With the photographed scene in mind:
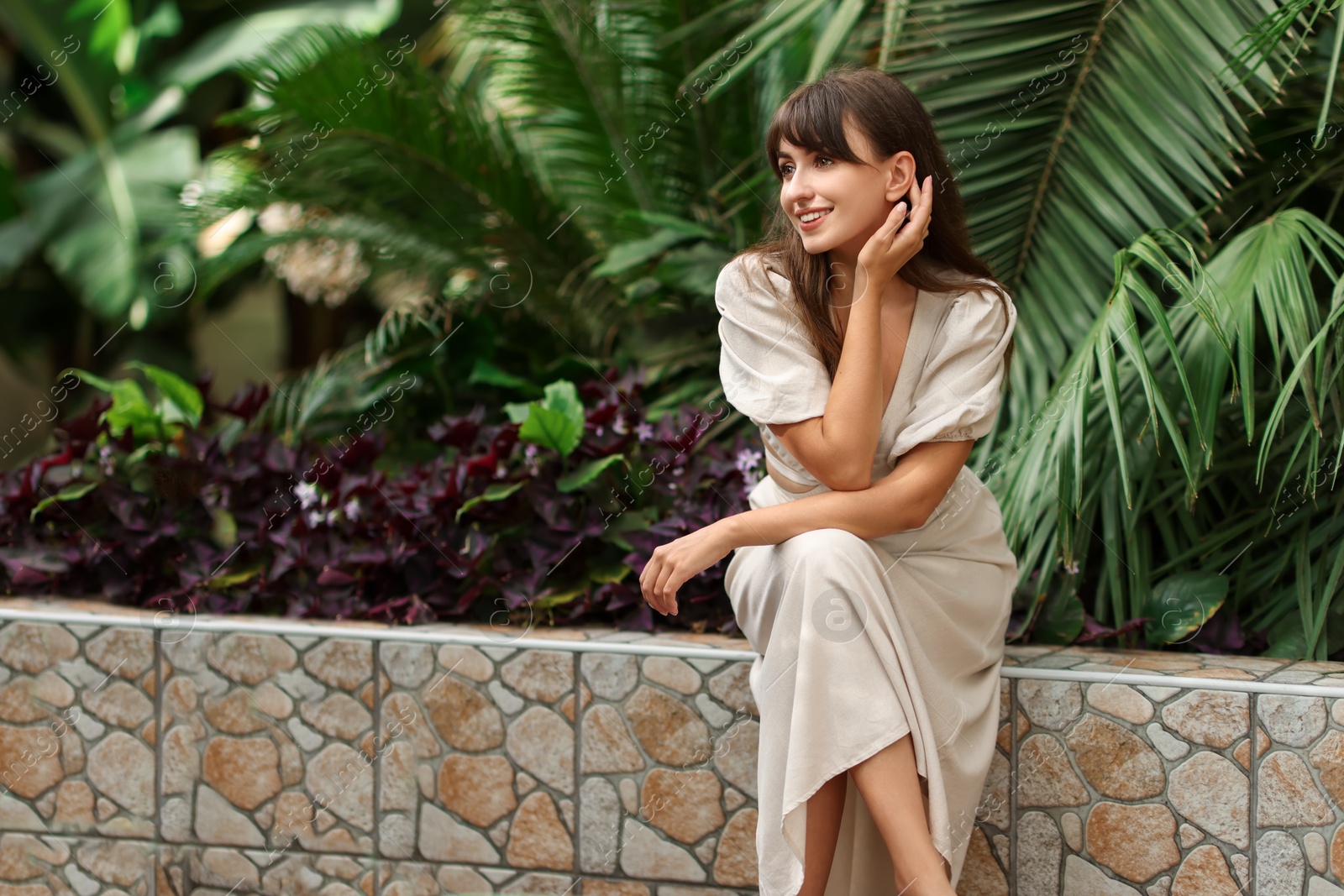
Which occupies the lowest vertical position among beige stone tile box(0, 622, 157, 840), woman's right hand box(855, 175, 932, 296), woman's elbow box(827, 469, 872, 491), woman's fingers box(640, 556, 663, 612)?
beige stone tile box(0, 622, 157, 840)

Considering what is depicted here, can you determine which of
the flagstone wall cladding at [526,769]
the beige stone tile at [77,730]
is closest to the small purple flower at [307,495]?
the flagstone wall cladding at [526,769]

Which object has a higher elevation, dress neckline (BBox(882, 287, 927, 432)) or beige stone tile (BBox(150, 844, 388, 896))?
dress neckline (BBox(882, 287, 927, 432))

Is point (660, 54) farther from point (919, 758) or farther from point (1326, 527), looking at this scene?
point (919, 758)

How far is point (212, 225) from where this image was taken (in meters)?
3.75

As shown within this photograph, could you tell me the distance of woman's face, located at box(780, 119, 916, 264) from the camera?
71.1 inches

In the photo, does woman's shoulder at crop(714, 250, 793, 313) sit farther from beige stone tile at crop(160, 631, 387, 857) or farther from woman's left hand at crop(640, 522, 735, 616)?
beige stone tile at crop(160, 631, 387, 857)

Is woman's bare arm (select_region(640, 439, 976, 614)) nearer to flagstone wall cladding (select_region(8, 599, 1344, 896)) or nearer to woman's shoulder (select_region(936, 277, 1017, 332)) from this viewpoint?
woman's shoulder (select_region(936, 277, 1017, 332))

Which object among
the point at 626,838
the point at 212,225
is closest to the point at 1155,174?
the point at 626,838

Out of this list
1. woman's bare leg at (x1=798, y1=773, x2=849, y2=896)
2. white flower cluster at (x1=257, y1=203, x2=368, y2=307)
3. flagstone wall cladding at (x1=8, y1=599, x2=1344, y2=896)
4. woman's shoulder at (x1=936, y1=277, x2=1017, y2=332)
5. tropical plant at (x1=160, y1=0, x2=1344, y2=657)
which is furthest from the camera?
white flower cluster at (x1=257, y1=203, x2=368, y2=307)

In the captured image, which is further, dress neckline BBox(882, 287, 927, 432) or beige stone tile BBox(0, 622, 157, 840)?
beige stone tile BBox(0, 622, 157, 840)

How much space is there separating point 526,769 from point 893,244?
1291mm

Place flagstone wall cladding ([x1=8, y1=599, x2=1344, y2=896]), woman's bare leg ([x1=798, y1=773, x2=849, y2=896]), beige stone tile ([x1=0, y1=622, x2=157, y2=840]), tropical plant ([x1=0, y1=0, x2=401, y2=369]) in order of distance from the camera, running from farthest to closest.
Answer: tropical plant ([x1=0, y1=0, x2=401, y2=369]), beige stone tile ([x1=0, y1=622, x2=157, y2=840]), flagstone wall cladding ([x1=8, y1=599, x2=1344, y2=896]), woman's bare leg ([x1=798, y1=773, x2=849, y2=896])

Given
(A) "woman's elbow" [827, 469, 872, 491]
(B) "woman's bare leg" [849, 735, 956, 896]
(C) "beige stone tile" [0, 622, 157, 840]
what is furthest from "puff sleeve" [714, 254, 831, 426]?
(C) "beige stone tile" [0, 622, 157, 840]

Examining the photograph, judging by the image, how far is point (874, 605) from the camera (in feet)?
5.58
